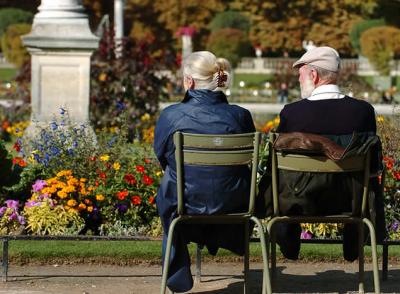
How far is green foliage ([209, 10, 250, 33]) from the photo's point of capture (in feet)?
167

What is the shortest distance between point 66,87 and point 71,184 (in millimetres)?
4175

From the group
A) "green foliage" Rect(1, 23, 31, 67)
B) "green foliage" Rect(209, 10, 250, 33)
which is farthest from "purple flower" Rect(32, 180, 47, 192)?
"green foliage" Rect(209, 10, 250, 33)

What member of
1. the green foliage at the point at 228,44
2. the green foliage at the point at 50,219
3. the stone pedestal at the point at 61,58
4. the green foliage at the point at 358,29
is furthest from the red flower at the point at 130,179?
the green foliage at the point at 358,29

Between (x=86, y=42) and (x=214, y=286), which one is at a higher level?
(x=86, y=42)

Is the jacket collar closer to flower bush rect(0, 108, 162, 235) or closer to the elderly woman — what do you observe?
the elderly woman

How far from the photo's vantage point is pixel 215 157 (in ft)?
19.8

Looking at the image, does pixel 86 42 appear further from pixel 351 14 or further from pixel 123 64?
pixel 351 14

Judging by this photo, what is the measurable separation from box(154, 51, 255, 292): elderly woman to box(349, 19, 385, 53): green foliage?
41794 millimetres

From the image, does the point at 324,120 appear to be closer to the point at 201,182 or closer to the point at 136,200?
the point at 201,182

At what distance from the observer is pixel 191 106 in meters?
6.31

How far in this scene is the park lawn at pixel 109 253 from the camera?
25.8 ft

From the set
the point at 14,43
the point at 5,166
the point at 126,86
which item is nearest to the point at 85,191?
the point at 5,166

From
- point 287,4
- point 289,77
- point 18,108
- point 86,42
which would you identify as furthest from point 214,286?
point 287,4

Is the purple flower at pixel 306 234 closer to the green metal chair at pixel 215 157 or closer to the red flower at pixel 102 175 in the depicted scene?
the red flower at pixel 102 175
